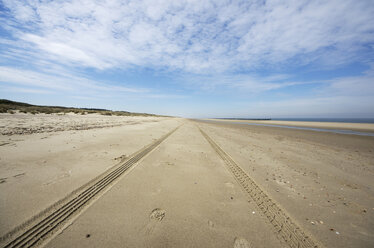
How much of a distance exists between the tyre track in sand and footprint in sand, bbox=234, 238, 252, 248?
263 centimetres

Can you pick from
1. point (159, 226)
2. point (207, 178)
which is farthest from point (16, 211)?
point (207, 178)

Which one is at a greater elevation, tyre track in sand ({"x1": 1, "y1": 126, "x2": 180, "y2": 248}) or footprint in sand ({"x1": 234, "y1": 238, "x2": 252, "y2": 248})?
tyre track in sand ({"x1": 1, "y1": 126, "x2": 180, "y2": 248})

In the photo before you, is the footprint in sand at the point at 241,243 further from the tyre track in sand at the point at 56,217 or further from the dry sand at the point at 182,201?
the tyre track in sand at the point at 56,217

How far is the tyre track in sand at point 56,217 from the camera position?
1.82 metres

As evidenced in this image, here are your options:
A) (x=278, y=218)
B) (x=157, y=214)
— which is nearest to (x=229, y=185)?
(x=278, y=218)

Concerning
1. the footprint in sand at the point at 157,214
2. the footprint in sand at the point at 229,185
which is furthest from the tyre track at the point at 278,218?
the footprint in sand at the point at 157,214

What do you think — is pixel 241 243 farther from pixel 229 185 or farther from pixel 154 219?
Answer: pixel 229 185

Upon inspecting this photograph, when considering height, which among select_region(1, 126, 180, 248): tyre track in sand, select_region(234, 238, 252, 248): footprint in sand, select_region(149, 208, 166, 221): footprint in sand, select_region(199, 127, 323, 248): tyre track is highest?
select_region(1, 126, 180, 248): tyre track in sand

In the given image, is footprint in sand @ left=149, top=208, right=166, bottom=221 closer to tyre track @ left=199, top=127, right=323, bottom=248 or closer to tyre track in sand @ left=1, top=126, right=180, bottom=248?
tyre track in sand @ left=1, top=126, right=180, bottom=248

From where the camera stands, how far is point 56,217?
2.25 metres

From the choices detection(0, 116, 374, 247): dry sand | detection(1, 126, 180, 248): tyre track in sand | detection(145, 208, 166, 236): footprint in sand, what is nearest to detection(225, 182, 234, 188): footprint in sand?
detection(0, 116, 374, 247): dry sand

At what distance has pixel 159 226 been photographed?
2.25 metres

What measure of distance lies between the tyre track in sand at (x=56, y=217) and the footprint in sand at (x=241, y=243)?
263 cm

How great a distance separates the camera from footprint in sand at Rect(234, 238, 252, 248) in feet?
6.52
